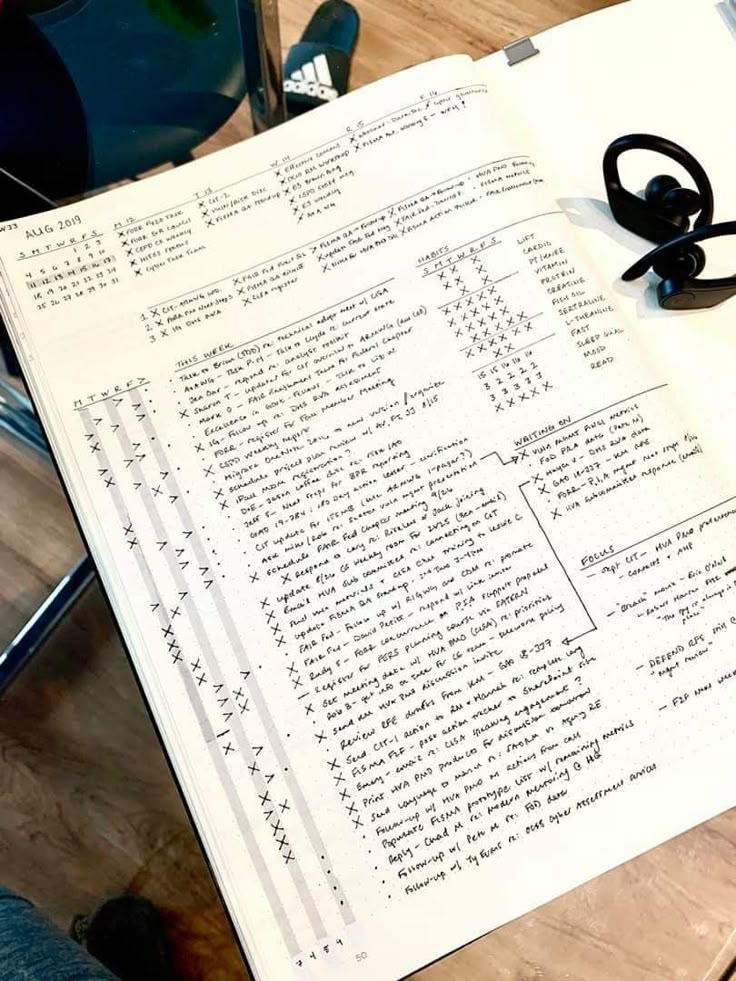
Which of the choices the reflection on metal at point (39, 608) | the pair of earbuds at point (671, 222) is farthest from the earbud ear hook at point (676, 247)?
the reflection on metal at point (39, 608)

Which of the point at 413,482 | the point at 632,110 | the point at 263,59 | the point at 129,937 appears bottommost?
the point at 129,937

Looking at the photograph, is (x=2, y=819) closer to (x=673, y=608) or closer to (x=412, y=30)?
(x=673, y=608)

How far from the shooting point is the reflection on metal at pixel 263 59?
1.65 ft

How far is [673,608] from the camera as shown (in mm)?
355

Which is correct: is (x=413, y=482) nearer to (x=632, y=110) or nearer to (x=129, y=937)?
(x=632, y=110)

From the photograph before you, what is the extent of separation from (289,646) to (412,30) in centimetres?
50

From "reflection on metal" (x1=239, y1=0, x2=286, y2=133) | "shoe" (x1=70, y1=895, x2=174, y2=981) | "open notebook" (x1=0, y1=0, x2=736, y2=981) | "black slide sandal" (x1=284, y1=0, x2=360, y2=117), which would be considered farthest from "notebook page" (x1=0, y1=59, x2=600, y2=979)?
"shoe" (x1=70, y1=895, x2=174, y2=981)

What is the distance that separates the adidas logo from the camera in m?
0.64

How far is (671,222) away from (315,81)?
36cm

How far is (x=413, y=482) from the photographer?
1.24 ft

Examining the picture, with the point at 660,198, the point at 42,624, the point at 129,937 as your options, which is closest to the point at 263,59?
the point at 660,198

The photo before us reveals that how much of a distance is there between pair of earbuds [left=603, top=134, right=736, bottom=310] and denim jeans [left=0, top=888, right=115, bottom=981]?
1.60 ft

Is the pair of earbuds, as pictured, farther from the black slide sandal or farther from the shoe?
the shoe

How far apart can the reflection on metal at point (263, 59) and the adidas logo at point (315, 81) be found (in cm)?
11
